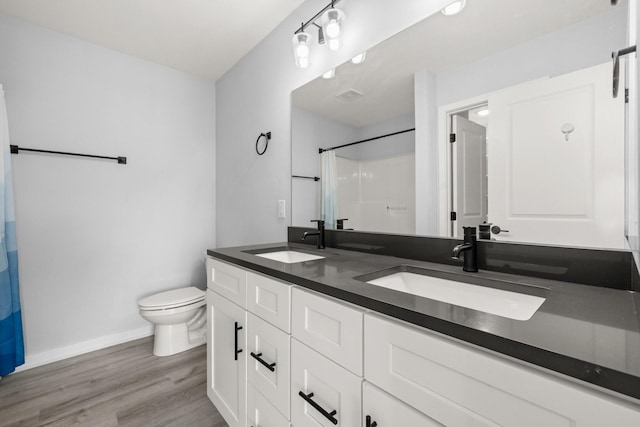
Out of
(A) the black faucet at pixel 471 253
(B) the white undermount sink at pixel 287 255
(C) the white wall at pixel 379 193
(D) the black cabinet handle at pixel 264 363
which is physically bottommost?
(D) the black cabinet handle at pixel 264 363

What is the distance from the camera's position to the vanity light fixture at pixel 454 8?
1140 mm

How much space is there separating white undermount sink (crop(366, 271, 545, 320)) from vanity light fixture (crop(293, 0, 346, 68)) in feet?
4.25

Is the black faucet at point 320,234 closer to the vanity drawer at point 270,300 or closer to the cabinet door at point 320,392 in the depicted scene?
the vanity drawer at point 270,300

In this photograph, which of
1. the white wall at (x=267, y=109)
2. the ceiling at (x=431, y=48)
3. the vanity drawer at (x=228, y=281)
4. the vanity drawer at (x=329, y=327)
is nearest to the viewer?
the vanity drawer at (x=329, y=327)

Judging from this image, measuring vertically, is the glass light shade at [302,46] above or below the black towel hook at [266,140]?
above

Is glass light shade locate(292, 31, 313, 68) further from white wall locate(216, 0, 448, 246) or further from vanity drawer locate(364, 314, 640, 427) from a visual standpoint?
vanity drawer locate(364, 314, 640, 427)

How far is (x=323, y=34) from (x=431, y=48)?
0.69 meters

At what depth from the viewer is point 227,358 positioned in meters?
1.39

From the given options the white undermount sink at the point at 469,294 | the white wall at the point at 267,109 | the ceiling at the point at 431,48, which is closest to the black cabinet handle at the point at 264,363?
the white undermount sink at the point at 469,294

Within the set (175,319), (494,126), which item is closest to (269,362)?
(494,126)

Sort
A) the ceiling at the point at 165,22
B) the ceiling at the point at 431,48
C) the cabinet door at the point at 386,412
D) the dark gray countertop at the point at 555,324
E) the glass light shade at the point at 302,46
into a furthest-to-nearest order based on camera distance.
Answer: the ceiling at the point at 165,22, the glass light shade at the point at 302,46, the ceiling at the point at 431,48, the cabinet door at the point at 386,412, the dark gray countertop at the point at 555,324

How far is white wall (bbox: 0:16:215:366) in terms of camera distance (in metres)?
2.05

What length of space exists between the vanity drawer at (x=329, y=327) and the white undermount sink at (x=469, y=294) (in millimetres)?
204

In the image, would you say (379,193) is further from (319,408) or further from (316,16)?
(316,16)
